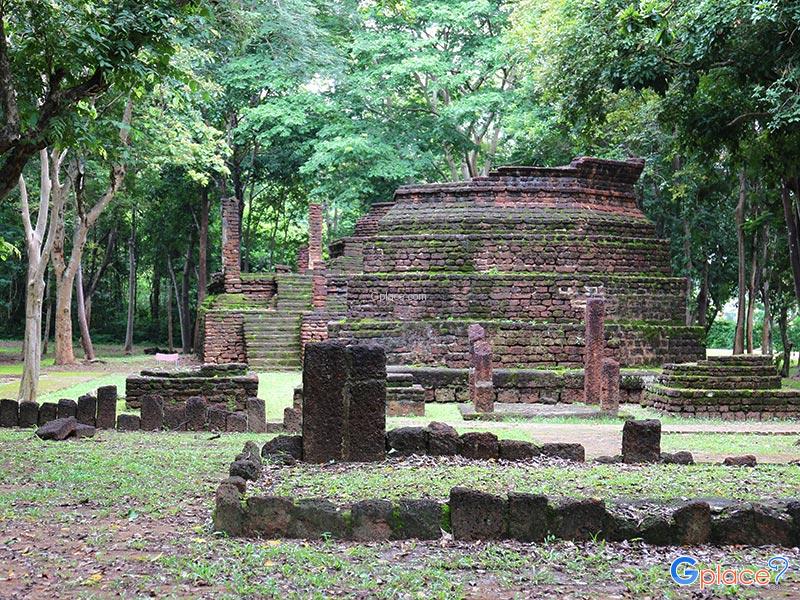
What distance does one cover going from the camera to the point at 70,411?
12.6 meters

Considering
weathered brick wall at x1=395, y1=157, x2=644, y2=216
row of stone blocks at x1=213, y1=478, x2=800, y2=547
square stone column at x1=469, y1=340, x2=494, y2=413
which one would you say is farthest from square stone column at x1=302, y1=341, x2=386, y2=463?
weathered brick wall at x1=395, y1=157, x2=644, y2=216

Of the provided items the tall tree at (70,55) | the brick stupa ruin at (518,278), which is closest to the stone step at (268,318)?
the brick stupa ruin at (518,278)

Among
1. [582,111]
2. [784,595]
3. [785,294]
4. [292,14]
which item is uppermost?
[292,14]

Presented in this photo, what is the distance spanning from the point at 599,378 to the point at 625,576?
10.6m

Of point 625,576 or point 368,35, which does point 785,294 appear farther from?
point 625,576

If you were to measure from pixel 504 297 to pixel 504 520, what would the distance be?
44.0ft

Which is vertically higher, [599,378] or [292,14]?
[292,14]

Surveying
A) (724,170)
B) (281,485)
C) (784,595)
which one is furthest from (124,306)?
(784,595)

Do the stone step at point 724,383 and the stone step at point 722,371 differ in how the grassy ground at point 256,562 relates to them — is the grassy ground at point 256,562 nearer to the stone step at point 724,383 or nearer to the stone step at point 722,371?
the stone step at point 724,383

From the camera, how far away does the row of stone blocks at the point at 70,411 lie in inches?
488

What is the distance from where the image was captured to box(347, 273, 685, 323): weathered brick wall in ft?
63.9

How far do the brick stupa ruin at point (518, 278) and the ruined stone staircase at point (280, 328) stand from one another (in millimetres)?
5562

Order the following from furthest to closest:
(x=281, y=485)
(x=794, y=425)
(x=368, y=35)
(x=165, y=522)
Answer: (x=368, y=35) < (x=794, y=425) < (x=281, y=485) < (x=165, y=522)

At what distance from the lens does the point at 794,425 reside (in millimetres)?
14109
